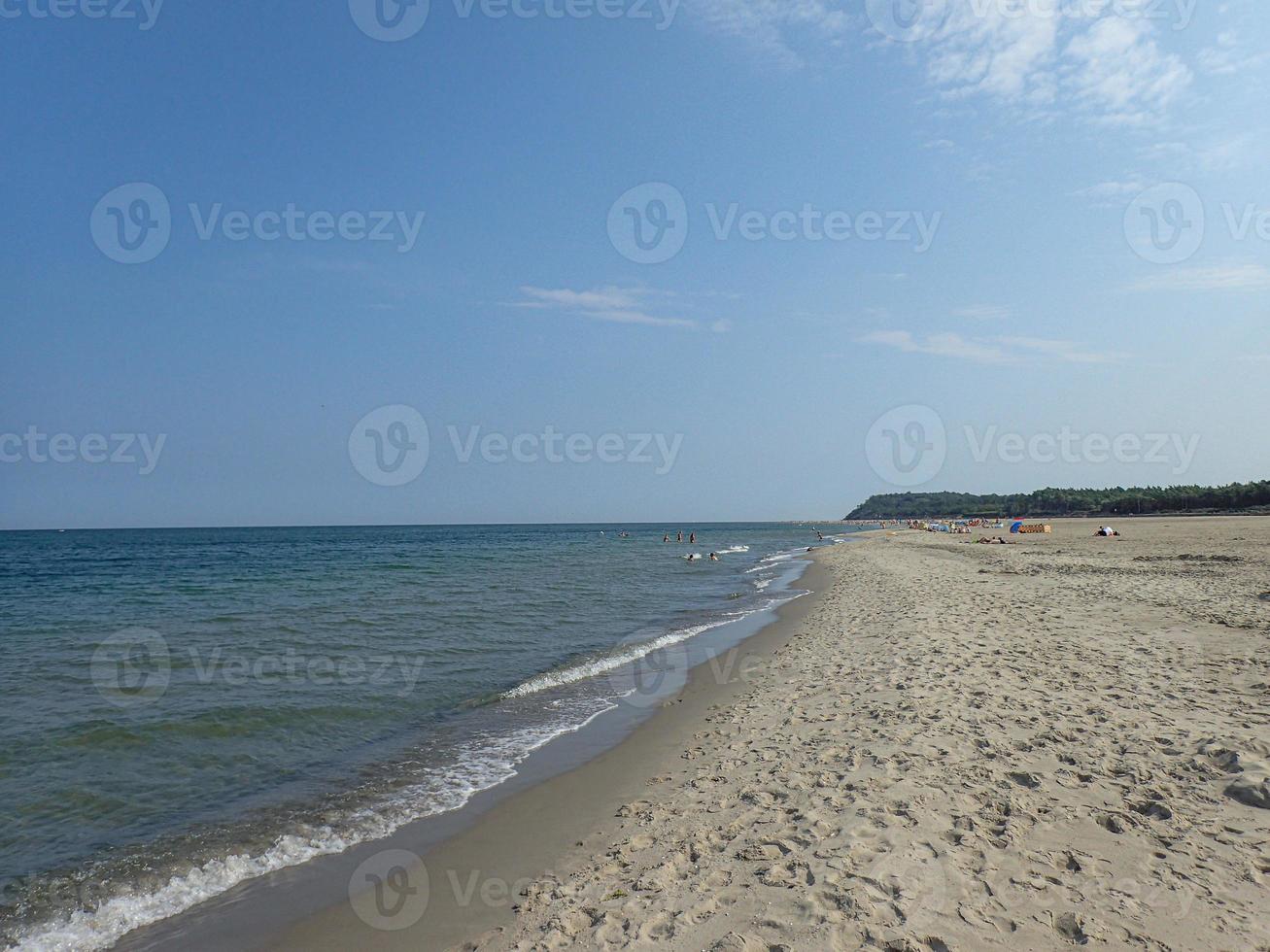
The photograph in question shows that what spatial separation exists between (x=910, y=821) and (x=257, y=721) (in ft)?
28.8

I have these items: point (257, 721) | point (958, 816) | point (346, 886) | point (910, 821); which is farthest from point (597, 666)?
point (958, 816)

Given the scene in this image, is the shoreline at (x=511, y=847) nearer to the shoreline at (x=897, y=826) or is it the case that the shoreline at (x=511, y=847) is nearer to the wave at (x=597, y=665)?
the shoreline at (x=897, y=826)

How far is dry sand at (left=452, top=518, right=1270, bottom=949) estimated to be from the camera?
3.88 metres

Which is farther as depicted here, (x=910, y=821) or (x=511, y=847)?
(x=511, y=847)

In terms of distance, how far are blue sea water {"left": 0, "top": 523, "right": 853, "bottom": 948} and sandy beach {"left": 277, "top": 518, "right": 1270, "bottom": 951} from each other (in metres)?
1.52

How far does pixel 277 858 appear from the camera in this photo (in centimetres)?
572

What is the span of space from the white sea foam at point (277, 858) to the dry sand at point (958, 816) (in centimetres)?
197

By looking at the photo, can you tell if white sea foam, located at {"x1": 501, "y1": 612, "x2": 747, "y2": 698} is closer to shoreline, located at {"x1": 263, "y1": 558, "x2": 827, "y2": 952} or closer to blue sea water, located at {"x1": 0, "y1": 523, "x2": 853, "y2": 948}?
blue sea water, located at {"x1": 0, "y1": 523, "x2": 853, "y2": 948}

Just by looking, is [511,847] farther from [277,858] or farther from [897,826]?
[897,826]

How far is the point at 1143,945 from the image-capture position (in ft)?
11.5

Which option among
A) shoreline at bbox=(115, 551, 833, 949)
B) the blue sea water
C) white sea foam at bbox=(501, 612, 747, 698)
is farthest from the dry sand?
white sea foam at bbox=(501, 612, 747, 698)

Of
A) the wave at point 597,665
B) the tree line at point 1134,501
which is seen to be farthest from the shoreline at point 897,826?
the tree line at point 1134,501

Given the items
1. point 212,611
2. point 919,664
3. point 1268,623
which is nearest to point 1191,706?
point 919,664

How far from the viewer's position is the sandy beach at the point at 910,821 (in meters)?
3.92
